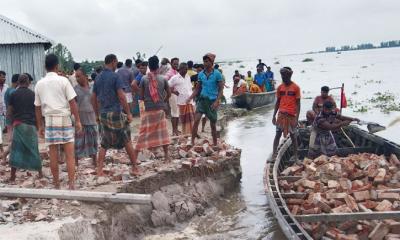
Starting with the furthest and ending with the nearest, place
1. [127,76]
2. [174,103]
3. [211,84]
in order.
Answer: [127,76]
[174,103]
[211,84]

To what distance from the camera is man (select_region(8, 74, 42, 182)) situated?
602 cm

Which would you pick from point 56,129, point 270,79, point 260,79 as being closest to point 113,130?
point 56,129

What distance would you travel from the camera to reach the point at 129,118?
5926 mm

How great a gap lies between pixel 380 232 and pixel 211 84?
3752 millimetres

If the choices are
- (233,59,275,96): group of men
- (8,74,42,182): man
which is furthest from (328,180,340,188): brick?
(233,59,275,96): group of men

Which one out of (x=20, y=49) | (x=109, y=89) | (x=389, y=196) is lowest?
(x=389, y=196)

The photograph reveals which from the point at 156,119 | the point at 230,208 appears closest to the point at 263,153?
the point at 230,208

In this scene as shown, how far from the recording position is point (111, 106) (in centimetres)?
585

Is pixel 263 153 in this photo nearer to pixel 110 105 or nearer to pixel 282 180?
pixel 282 180

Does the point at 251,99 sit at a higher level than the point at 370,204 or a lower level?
higher

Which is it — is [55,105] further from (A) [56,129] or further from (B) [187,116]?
(B) [187,116]

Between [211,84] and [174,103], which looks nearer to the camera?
[211,84]

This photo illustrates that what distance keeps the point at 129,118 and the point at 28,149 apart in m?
1.49

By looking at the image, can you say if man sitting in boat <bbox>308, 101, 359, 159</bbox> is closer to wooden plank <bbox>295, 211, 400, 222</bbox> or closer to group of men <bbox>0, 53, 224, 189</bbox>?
group of men <bbox>0, 53, 224, 189</bbox>
